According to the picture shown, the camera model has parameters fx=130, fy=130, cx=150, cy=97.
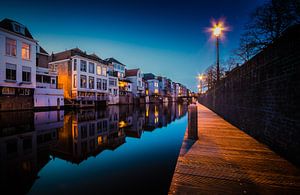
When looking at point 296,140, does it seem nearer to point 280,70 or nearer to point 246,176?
point 246,176

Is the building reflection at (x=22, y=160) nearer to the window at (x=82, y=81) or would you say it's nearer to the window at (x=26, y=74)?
the window at (x=26, y=74)

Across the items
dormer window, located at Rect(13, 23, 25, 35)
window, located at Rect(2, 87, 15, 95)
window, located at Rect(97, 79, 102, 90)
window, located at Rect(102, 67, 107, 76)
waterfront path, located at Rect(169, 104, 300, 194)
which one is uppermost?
dormer window, located at Rect(13, 23, 25, 35)

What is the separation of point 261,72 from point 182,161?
4115mm

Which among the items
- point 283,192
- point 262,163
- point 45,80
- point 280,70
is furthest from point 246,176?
point 45,80

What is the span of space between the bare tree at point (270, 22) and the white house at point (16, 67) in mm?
28882

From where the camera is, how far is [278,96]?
11.4ft

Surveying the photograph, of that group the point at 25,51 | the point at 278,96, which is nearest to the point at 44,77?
the point at 25,51

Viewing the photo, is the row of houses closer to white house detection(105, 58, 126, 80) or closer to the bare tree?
white house detection(105, 58, 126, 80)

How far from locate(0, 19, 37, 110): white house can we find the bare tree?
28.9 metres

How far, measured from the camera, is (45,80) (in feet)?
80.4

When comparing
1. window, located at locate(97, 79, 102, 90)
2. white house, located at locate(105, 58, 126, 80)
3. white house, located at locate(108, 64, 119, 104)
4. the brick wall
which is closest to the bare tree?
the brick wall

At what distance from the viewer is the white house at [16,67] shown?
59.9ft

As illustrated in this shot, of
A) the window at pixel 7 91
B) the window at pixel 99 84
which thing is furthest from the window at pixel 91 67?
the window at pixel 7 91

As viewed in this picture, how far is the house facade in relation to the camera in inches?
1093
